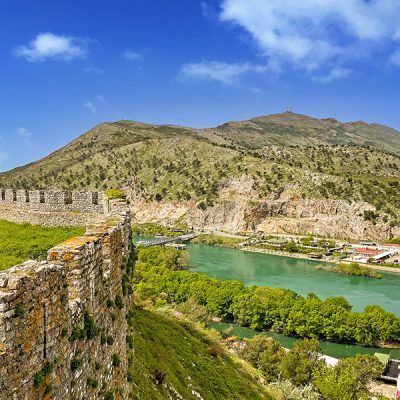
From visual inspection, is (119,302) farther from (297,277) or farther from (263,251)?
(263,251)

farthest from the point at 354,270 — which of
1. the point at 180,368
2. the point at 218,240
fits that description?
the point at 180,368

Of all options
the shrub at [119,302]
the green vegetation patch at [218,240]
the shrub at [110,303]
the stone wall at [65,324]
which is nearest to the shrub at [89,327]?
the stone wall at [65,324]

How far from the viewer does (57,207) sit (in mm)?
12969

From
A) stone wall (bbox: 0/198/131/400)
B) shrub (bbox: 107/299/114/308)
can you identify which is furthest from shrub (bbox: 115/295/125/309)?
shrub (bbox: 107/299/114/308)

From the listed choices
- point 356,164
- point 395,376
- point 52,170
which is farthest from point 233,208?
point 395,376

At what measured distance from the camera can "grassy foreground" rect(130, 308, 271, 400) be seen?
9938 mm

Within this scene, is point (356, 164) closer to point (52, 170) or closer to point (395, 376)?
point (52, 170)

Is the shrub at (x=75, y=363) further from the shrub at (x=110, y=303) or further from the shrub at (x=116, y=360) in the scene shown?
the shrub at (x=116, y=360)

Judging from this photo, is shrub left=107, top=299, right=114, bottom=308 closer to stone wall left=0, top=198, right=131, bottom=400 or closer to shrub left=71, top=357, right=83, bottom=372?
stone wall left=0, top=198, right=131, bottom=400

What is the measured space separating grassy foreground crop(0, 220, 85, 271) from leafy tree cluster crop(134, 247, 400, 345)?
75.3ft

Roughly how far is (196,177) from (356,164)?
50372 mm

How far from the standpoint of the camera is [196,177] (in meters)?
141

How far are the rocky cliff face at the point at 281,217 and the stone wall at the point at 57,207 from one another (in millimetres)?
97501

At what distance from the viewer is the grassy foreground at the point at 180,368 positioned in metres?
9.94
